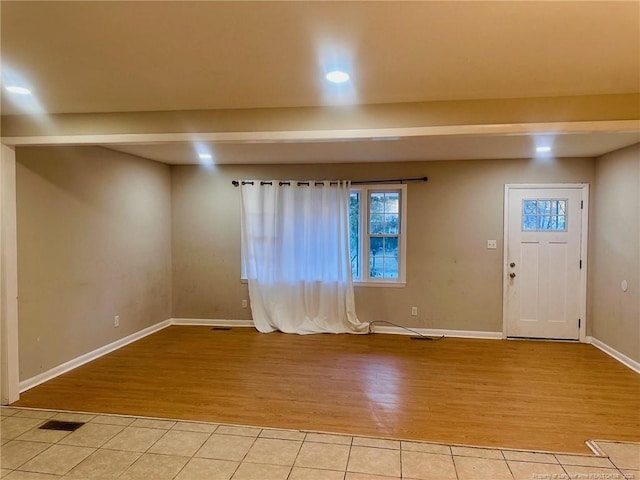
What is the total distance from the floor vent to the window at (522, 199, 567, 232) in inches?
202

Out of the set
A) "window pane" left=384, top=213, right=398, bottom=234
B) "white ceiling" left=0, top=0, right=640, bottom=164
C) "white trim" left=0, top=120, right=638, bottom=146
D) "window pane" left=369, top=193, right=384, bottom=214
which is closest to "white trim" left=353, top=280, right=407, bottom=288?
"window pane" left=384, top=213, right=398, bottom=234

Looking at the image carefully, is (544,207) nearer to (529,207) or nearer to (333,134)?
(529,207)

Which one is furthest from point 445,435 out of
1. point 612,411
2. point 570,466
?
point 612,411

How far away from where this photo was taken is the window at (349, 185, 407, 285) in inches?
213

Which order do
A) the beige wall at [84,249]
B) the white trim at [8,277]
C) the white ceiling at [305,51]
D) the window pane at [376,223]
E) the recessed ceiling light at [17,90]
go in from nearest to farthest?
the white ceiling at [305,51]
the recessed ceiling light at [17,90]
the white trim at [8,277]
the beige wall at [84,249]
the window pane at [376,223]

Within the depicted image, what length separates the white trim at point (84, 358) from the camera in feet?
11.7

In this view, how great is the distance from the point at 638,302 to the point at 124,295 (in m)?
5.61

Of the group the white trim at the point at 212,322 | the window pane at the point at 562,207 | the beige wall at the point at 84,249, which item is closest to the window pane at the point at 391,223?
the window pane at the point at 562,207

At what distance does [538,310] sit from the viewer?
5.10 meters

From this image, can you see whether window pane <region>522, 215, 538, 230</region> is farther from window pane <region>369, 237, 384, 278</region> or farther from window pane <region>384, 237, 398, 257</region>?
window pane <region>369, 237, 384, 278</region>

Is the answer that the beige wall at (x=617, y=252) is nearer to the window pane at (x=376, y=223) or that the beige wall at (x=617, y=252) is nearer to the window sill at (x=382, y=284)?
the window sill at (x=382, y=284)

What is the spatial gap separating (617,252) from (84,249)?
18.9ft

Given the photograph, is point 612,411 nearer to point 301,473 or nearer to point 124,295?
point 301,473

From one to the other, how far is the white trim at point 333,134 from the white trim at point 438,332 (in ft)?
10.6
